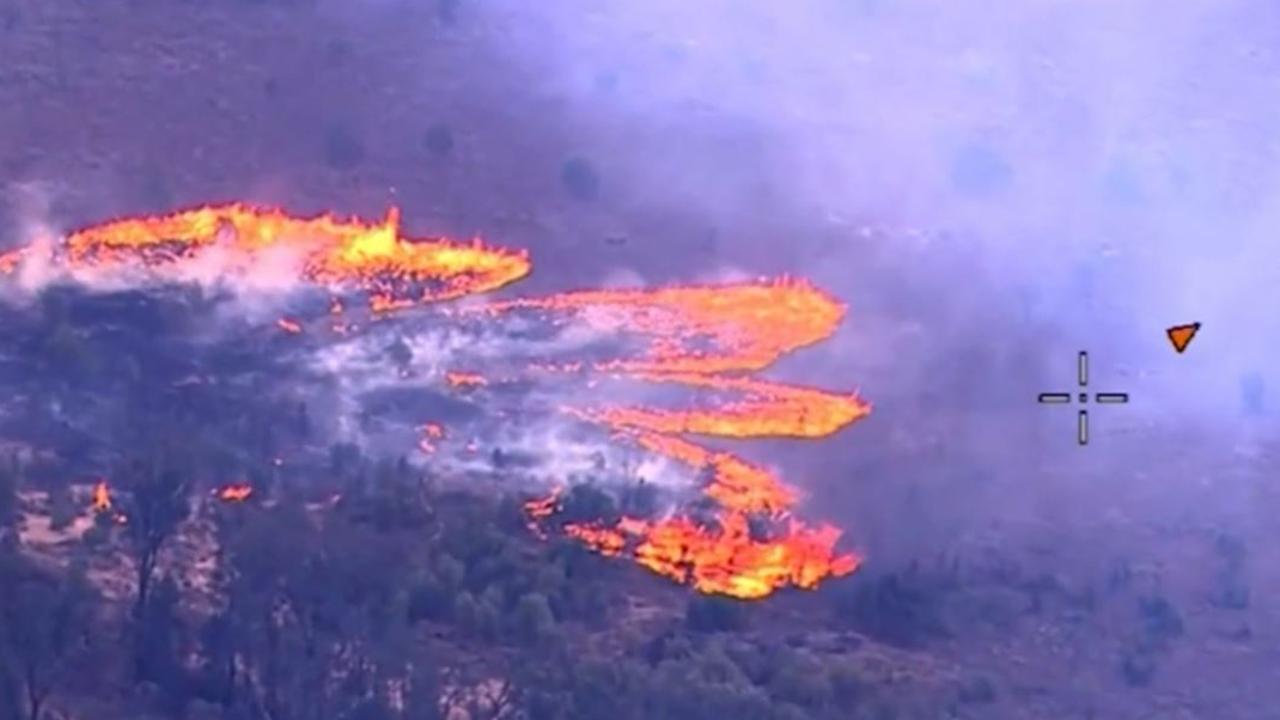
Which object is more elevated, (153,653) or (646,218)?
(646,218)

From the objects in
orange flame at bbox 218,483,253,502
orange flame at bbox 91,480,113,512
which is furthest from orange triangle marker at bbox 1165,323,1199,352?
orange flame at bbox 91,480,113,512

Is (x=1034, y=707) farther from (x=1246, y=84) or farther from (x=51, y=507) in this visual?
(x=1246, y=84)

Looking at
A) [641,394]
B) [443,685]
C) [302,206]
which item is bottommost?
[443,685]

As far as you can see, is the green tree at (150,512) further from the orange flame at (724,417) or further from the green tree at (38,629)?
the orange flame at (724,417)

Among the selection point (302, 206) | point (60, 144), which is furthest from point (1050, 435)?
point (60, 144)
